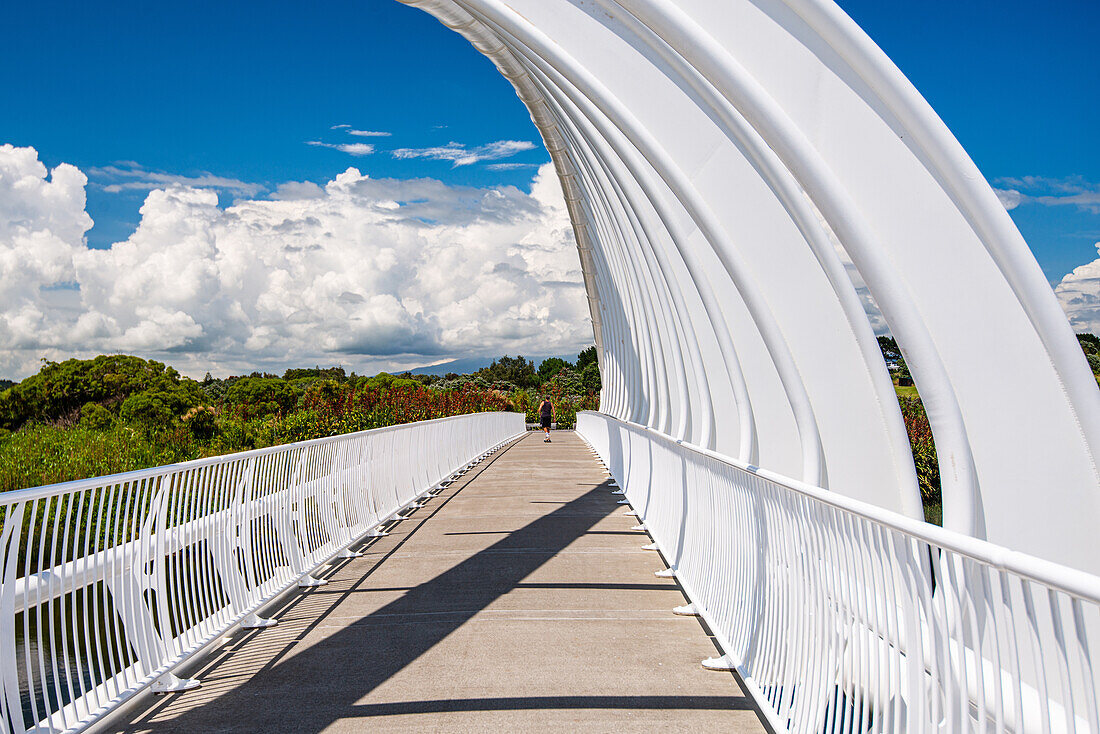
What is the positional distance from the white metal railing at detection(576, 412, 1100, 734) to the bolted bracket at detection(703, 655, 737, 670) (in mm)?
42

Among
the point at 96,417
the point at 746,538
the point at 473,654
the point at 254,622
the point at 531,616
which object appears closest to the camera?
the point at 746,538

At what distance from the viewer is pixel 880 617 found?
136 inches

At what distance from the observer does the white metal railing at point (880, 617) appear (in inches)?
94.4

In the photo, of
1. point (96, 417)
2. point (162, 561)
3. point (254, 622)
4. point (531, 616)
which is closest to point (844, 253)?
point (531, 616)

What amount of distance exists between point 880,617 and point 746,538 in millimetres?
2121

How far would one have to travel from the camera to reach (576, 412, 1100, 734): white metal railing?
7.87 ft

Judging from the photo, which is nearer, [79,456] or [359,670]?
[359,670]

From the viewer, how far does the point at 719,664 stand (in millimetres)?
5445

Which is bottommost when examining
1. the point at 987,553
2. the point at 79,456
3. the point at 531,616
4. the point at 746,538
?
the point at 531,616

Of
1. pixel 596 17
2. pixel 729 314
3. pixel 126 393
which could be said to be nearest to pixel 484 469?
pixel 729 314

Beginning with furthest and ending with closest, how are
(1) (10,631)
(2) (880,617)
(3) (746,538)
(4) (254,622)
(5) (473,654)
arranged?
(4) (254,622) < (5) (473,654) < (3) (746,538) < (1) (10,631) < (2) (880,617)

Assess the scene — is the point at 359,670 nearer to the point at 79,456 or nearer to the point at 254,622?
the point at 254,622

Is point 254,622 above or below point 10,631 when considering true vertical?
below

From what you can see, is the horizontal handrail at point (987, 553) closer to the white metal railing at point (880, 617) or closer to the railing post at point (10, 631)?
the white metal railing at point (880, 617)
